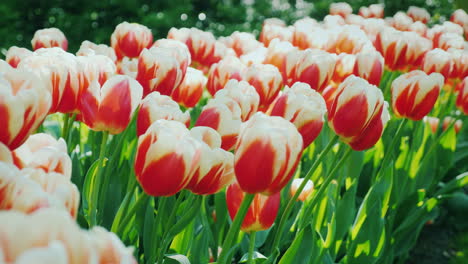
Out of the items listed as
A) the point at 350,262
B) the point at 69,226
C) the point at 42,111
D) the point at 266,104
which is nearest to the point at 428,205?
the point at 350,262

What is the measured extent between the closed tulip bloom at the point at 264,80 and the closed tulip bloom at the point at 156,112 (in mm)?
358

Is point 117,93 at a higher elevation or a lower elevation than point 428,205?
higher

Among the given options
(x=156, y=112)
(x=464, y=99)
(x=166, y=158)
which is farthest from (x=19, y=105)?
(x=464, y=99)

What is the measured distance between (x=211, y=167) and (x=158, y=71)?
0.38 meters

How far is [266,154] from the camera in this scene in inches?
27.5

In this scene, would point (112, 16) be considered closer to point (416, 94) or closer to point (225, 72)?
point (225, 72)

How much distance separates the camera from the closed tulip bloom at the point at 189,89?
132 centimetres

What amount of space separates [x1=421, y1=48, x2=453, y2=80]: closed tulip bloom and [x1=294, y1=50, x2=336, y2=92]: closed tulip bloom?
0.47 metres

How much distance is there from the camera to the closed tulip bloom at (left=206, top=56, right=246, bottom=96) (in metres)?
1.36

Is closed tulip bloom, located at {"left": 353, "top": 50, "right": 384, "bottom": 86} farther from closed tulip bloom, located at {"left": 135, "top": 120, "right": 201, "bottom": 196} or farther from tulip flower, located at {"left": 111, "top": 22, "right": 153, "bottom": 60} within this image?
closed tulip bloom, located at {"left": 135, "top": 120, "right": 201, "bottom": 196}

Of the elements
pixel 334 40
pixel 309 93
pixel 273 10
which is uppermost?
pixel 309 93

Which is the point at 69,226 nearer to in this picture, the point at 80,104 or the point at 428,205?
the point at 80,104

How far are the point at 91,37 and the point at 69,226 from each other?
465 centimetres

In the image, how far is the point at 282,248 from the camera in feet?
4.96
